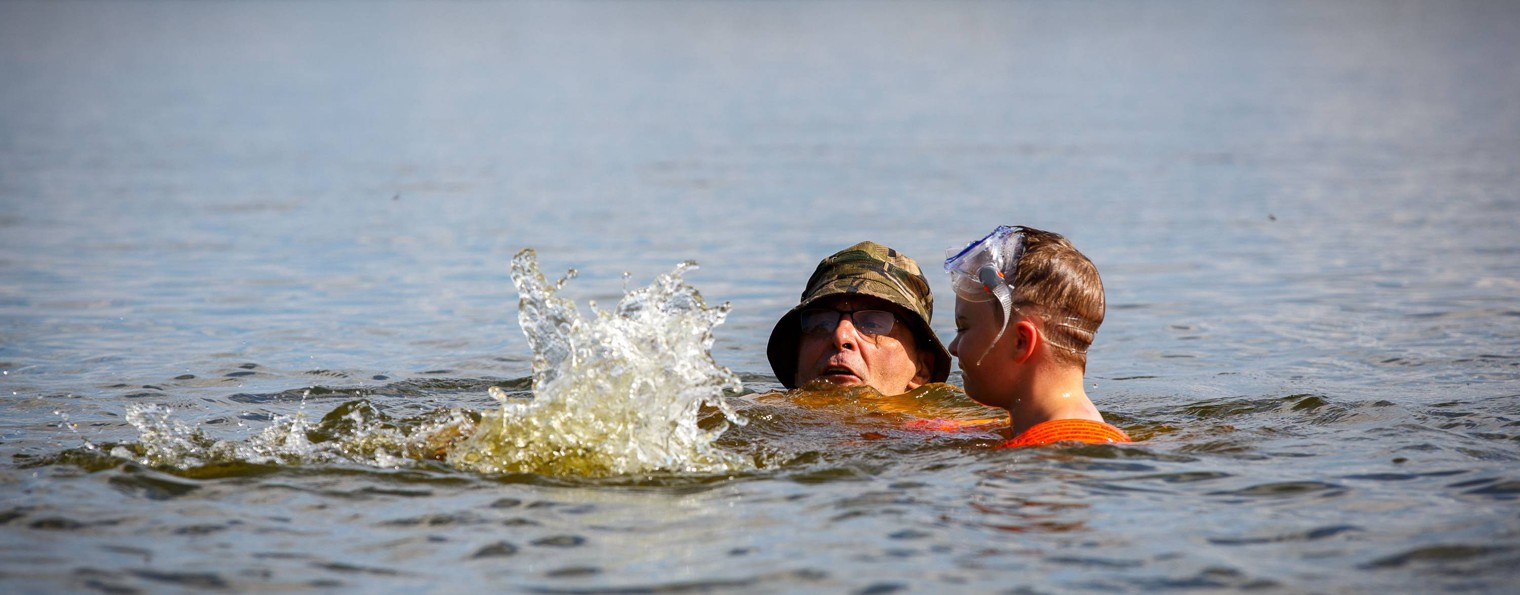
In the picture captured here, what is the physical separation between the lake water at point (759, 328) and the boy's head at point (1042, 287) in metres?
0.51

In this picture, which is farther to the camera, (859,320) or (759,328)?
(759,328)

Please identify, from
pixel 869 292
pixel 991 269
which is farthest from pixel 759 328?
pixel 991 269

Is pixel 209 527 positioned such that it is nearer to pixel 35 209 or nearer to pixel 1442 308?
pixel 1442 308

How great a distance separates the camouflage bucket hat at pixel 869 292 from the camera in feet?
24.5

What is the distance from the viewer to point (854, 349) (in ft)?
24.6

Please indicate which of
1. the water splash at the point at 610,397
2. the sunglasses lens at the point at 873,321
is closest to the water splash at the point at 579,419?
the water splash at the point at 610,397

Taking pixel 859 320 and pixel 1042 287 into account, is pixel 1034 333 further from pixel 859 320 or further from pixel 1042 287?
pixel 859 320

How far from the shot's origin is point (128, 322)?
431 inches

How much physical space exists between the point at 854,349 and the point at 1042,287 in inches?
63.8

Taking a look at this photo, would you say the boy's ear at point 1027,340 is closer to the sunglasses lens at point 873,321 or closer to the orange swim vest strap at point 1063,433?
the orange swim vest strap at point 1063,433

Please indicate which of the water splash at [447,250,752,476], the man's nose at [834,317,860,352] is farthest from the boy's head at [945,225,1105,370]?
the man's nose at [834,317,860,352]

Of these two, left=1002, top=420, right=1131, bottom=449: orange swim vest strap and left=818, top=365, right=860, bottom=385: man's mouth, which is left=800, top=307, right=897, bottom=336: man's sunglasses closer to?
left=818, top=365, right=860, bottom=385: man's mouth

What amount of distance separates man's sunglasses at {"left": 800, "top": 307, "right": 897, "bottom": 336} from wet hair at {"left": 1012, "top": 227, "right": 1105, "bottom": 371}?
1.52 meters

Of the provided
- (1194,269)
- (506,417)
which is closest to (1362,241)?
(1194,269)
